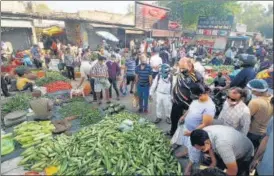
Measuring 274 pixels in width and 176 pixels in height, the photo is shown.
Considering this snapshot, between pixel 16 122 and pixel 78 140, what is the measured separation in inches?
120

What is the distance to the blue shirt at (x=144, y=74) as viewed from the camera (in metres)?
7.29

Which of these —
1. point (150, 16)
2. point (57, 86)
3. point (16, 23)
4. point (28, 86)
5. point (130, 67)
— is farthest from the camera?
point (150, 16)

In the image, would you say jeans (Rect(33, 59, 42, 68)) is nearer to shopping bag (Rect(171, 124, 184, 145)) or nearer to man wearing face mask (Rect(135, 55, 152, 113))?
man wearing face mask (Rect(135, 55, 152, 113))

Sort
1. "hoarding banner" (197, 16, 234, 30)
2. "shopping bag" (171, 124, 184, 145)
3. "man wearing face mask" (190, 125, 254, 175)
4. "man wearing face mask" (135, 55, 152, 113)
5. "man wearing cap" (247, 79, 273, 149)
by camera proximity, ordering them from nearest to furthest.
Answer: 1. "man wearing face mask" (190, 125, 254, 175)
2. "man wearing cap" (247, 79, 273, 149)
3. "shopping bag" (171, 124, 184, 145)
4. "man wearing face mask" (135, 55, 152, 113)
5. "hoarding banner" (197, 16, 234, 30)

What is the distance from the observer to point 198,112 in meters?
4.29

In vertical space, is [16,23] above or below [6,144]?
above

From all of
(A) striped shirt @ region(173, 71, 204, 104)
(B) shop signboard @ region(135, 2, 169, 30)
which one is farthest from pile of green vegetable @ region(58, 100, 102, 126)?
(B) shop signboard @ region(135, 2, 169, 30)

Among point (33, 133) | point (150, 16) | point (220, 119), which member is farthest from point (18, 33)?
point (220, 119)

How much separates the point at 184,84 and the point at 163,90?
1272 mm

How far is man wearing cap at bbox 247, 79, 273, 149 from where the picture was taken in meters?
3.86

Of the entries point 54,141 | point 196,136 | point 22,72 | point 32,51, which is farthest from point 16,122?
point 32,51

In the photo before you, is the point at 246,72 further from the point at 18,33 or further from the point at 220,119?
the point at 18,33

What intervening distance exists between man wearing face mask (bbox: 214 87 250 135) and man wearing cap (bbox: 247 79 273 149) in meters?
0.17

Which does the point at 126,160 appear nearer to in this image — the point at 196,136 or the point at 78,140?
the point at 78,140
